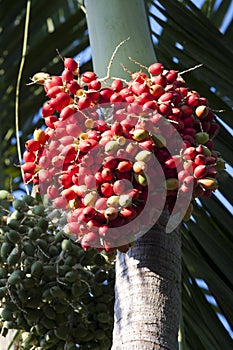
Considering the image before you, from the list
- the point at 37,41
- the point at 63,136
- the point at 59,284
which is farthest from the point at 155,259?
the point at 37,41

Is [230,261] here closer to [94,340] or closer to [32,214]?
[94,340]

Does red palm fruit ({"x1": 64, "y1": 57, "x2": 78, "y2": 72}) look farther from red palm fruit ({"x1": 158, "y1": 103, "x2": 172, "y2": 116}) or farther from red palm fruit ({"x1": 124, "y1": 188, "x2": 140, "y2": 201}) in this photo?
red palm fruit ({"x1": 124, "y1": 188, "x2": 140, "y2": 201})

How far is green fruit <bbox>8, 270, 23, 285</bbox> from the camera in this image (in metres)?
2.12

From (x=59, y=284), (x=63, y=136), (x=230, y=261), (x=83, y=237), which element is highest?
(x=63, y=136)

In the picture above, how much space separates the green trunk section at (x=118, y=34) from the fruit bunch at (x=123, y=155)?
0.16 metres

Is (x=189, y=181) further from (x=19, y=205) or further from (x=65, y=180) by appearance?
(x=19, y=205)

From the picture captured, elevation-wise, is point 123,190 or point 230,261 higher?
point 123,190

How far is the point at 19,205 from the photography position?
7.44 ft

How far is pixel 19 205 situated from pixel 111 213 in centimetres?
86

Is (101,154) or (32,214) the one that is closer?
(101,154)

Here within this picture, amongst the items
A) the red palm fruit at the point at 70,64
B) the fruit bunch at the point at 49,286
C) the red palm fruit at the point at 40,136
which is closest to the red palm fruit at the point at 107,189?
the red palm fruit at the point at 40,136

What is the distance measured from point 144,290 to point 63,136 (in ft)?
1.26

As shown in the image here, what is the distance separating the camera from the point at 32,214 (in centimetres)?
227

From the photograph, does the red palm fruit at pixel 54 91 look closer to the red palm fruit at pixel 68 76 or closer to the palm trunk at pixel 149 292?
the red palm fruit at pixel 68 76
